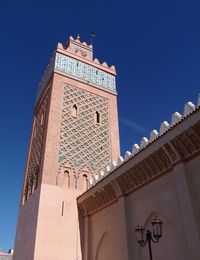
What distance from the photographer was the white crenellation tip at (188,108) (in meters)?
3.88

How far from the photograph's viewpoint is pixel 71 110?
7395 mm

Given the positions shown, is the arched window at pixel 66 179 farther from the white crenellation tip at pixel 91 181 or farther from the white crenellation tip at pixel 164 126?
the white crenellation tip at pixel 164 126

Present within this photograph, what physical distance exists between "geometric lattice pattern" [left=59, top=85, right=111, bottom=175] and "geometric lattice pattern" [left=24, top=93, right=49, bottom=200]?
0.60 metres

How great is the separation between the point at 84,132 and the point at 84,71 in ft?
7.32

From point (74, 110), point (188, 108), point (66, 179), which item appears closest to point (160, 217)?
point (188, 108)

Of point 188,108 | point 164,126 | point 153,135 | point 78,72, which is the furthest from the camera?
point 78,72

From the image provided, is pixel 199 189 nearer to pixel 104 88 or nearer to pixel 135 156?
pixel 135 156

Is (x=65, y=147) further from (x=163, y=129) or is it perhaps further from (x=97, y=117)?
(x=163, y=129)

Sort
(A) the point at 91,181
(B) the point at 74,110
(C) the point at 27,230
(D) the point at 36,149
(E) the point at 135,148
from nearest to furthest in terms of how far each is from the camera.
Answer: (E) the point at 135,148, (C) the point at 27,230, (A) the point at 91,181, (D) the point at 36,149, (B) the point at 74,110

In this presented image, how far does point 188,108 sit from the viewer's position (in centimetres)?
397

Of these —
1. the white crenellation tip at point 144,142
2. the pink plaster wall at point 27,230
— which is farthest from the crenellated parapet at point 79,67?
the white crenellation tip at point 144,142

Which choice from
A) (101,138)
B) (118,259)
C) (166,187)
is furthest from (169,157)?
(101,138)

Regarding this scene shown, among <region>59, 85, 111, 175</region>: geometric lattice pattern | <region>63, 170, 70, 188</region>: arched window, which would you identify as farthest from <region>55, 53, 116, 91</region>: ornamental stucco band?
<region>63, 170, 70, 188</region>: arched window

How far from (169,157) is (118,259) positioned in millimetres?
2066
